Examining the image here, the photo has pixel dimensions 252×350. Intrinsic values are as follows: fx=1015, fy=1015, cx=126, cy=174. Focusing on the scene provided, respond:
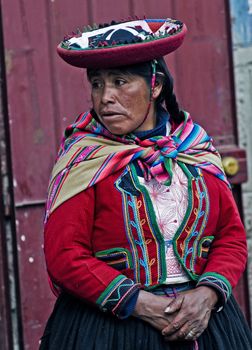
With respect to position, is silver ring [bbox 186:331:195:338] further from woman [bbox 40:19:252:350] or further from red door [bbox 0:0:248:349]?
red door [bbox 0:0:248:349]

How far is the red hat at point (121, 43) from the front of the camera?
3.12 m

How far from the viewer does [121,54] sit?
Result: 3117mm

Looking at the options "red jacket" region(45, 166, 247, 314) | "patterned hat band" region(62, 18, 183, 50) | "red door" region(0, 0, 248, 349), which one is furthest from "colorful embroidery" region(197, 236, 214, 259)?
"red door" region(0, 0, 248, 349)

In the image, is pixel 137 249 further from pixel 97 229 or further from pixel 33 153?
pixel 33 153

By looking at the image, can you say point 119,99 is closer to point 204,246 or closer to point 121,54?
point 121,54

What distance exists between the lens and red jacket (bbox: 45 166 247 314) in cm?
313

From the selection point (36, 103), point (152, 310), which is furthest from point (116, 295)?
point (36, 103)

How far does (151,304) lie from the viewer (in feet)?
10.3

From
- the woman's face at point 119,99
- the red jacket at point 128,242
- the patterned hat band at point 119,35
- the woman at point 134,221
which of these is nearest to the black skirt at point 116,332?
the woman at point 134,221

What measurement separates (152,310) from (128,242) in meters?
0.23

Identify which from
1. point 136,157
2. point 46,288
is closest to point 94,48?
point 136,157

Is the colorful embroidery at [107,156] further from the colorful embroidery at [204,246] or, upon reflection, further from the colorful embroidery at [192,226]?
the colorful embroidery at [204,246]

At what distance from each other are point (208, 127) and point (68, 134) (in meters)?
1.68

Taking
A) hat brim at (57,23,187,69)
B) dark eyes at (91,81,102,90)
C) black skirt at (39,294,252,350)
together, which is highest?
hat brim at (57,23,187,69)
